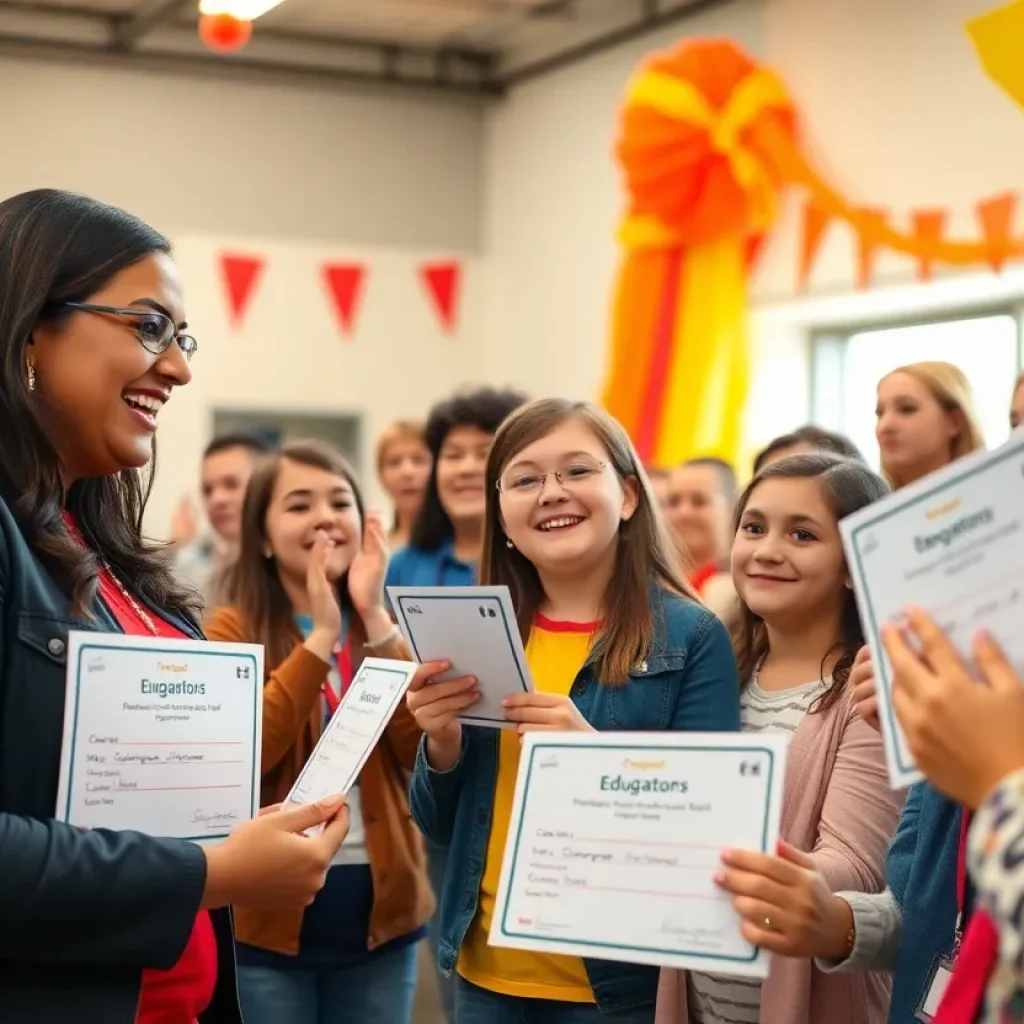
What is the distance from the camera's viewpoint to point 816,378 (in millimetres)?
7703

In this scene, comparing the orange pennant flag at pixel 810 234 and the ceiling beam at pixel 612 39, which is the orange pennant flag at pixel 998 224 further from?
the ceiling beam at pixel 612 39

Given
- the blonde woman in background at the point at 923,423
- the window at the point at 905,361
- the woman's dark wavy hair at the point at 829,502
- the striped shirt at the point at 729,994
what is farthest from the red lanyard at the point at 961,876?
Result: the window at the point at 905,361

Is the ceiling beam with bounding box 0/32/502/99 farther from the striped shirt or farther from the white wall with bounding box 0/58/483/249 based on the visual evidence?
the striped shirt

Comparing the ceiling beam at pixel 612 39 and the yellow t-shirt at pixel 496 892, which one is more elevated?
the ceiling beam at pixel 612 39

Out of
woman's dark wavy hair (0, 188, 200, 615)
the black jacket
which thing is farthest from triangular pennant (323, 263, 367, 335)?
the black jacket

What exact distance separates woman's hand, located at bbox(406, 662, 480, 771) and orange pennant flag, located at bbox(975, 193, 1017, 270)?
463 centimetres

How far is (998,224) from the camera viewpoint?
19.8 feet

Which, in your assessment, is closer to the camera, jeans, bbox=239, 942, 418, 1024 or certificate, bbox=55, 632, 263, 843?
certificate, bbox=55, 632, 263, 843

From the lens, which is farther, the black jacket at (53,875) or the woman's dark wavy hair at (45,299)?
the woman's dark wavy hair at (45,299)

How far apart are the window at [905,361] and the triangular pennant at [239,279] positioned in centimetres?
371

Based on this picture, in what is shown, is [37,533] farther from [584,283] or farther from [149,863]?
[584,283]

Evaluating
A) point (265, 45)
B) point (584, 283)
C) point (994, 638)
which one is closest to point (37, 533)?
point (994, 638)

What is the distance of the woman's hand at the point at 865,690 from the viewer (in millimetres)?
1718

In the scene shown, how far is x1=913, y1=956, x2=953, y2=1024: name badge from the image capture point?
5.25 feet
